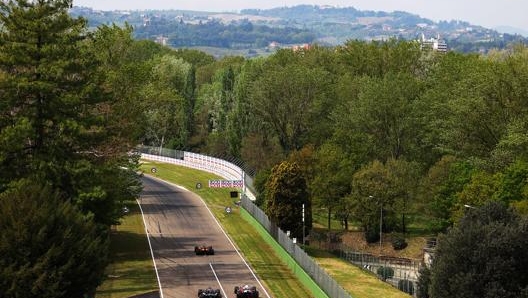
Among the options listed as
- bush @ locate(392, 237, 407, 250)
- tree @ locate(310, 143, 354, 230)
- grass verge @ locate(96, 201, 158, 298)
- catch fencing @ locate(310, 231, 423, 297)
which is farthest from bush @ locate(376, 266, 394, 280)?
grass verge @ locate(96, 201, 158, 298)

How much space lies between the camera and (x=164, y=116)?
14962cm

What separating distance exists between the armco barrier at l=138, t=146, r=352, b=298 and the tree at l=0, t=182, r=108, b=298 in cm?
1690

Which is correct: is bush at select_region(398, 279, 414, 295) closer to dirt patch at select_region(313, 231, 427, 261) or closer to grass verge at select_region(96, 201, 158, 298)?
dirt patch at select_region(313, 231, 427, 261)

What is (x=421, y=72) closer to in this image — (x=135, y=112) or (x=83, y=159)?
(x=135, y=112)

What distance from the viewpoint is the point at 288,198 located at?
78938 mm

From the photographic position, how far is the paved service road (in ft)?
203

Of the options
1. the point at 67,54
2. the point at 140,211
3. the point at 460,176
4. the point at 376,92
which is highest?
the point at 67,54

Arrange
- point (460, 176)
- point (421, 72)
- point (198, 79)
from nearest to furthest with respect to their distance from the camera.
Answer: point (460, 176)
point (421, 72)
point (198, 79)

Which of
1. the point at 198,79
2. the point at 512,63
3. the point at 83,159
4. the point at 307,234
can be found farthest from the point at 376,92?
the point at 198,79

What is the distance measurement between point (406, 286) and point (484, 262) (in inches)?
826

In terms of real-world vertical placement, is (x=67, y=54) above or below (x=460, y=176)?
above

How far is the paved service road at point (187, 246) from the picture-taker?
6197 cm

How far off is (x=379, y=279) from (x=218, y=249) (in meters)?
16.7

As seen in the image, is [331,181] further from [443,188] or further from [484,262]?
[484,262]
